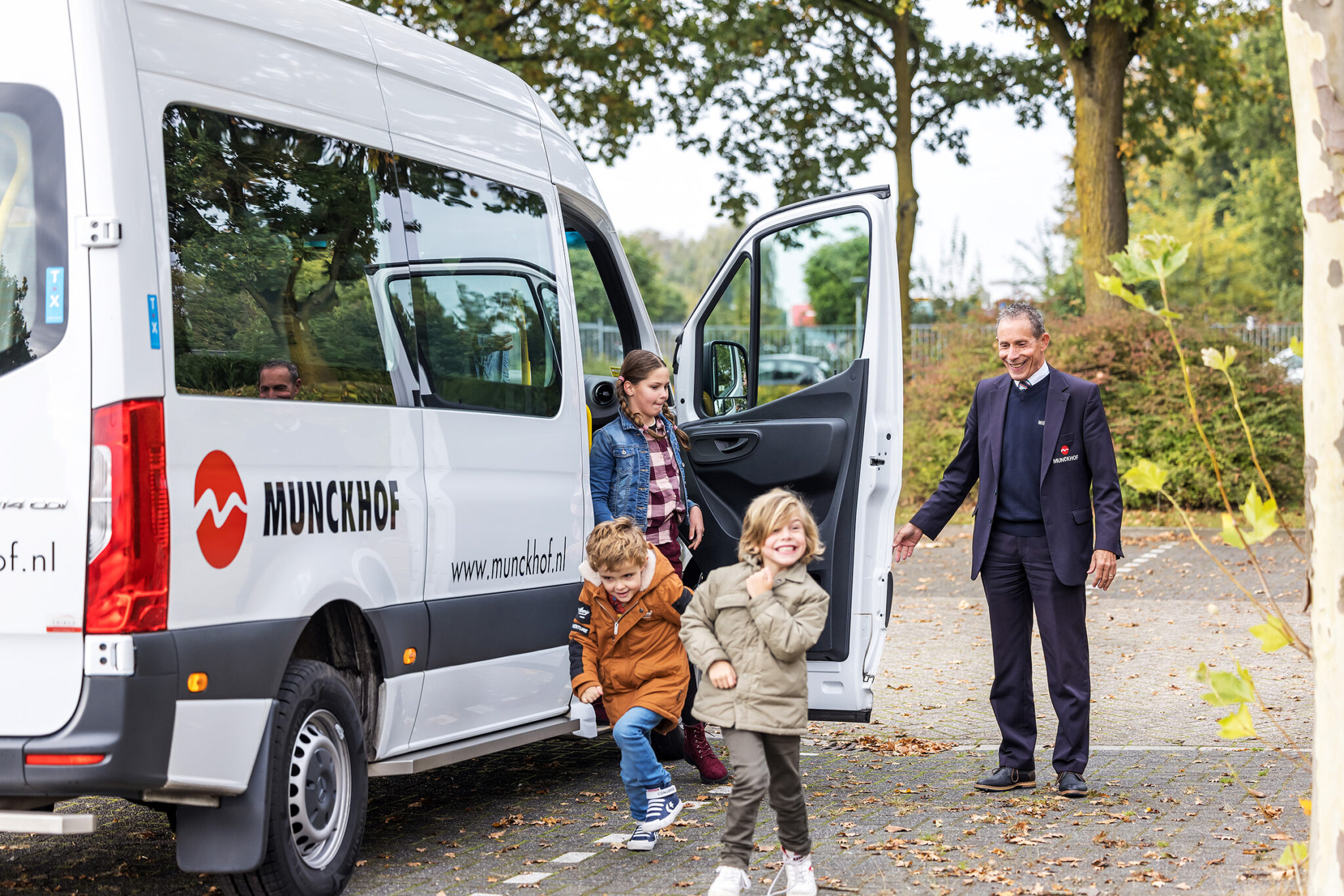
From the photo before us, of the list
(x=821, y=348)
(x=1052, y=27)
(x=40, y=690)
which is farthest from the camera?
(x=821, y=348)

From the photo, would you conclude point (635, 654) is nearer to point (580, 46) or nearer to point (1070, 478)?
point (1070, 478)

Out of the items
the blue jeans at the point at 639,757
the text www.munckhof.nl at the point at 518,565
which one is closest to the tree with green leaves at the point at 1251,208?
the text www.munckhof.nl at the point at 518,565

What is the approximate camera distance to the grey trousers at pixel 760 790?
4.45 m

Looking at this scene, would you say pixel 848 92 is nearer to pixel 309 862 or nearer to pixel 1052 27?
pixel 1052 27

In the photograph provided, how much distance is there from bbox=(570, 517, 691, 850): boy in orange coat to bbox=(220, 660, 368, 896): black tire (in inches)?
34.4

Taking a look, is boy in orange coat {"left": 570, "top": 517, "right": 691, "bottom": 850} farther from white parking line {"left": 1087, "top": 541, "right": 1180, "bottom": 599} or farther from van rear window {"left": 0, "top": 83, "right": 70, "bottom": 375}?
white parking line {"left": 1087, "top": 541, "right": 1180, "bottom": 599}

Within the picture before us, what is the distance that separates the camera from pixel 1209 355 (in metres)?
4.11

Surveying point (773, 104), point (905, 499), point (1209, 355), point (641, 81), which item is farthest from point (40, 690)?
point (773, 104)

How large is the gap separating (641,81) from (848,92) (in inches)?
147

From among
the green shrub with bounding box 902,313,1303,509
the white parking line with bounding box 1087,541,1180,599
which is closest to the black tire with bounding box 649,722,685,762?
the white parking line with bounding box 1087,541,1180,599

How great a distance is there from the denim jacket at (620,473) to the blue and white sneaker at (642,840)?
4.25 feet

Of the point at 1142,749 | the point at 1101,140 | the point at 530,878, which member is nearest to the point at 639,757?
the point at 530,878

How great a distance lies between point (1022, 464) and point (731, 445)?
1.22m

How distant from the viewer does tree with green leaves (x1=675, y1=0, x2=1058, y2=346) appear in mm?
21656
